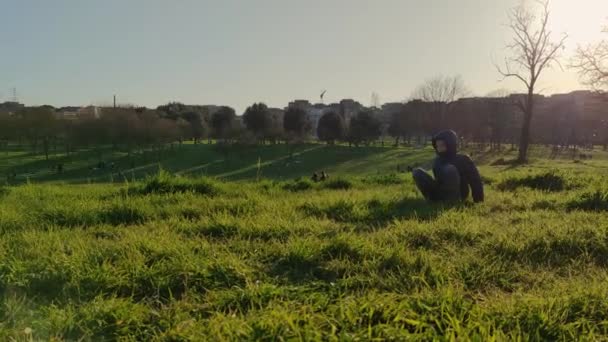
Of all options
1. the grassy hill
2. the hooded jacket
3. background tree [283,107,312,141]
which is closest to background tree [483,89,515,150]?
the grassy hill

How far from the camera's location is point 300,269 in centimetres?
378

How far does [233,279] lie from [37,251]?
78.3 inches

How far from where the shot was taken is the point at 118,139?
47.4 metres

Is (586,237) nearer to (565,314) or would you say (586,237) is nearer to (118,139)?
(565,314)

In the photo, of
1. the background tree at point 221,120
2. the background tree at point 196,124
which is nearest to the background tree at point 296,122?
the background tree at point 221,120

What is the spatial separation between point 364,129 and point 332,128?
178 inches

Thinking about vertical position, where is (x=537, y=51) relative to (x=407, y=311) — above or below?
above

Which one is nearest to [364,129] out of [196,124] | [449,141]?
[196,124]

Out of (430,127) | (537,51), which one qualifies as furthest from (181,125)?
(537,51)

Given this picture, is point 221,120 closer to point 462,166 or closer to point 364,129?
point 364,129

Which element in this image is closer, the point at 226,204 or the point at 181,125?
the point at 226,204

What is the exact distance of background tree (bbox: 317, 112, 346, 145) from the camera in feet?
201

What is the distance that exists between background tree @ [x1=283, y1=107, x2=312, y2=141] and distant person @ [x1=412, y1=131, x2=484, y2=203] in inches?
2189

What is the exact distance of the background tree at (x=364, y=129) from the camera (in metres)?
60.1
